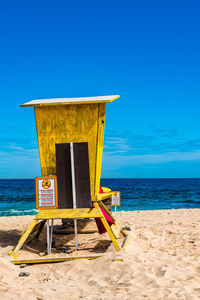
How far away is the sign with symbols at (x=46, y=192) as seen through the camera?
6766 mm

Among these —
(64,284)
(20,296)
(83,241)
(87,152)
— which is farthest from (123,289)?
(83,241)

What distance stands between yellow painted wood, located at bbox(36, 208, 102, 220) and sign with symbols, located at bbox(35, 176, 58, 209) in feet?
0.53

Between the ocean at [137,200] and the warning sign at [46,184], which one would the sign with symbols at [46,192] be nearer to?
the warning sign at [46,184]

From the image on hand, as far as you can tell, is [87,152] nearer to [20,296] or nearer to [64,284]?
[64,284]

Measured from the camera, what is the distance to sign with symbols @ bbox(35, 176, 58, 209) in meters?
6.77

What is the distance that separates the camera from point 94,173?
723cm

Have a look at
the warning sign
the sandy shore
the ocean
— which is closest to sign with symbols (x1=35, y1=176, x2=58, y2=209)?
the warning sign

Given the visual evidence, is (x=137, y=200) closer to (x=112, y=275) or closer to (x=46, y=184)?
(x=46, y=184)

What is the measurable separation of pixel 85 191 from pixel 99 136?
1400mm

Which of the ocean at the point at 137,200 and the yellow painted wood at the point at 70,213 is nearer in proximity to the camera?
the yellow painted wood at the point at 70,213

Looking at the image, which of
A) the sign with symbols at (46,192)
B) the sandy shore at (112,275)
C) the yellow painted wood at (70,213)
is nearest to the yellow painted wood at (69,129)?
the sign with symbols at (46,192)

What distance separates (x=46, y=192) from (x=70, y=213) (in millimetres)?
766

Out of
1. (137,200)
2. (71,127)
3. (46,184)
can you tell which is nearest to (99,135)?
(71,127)

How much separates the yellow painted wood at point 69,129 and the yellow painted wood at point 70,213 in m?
0.60
